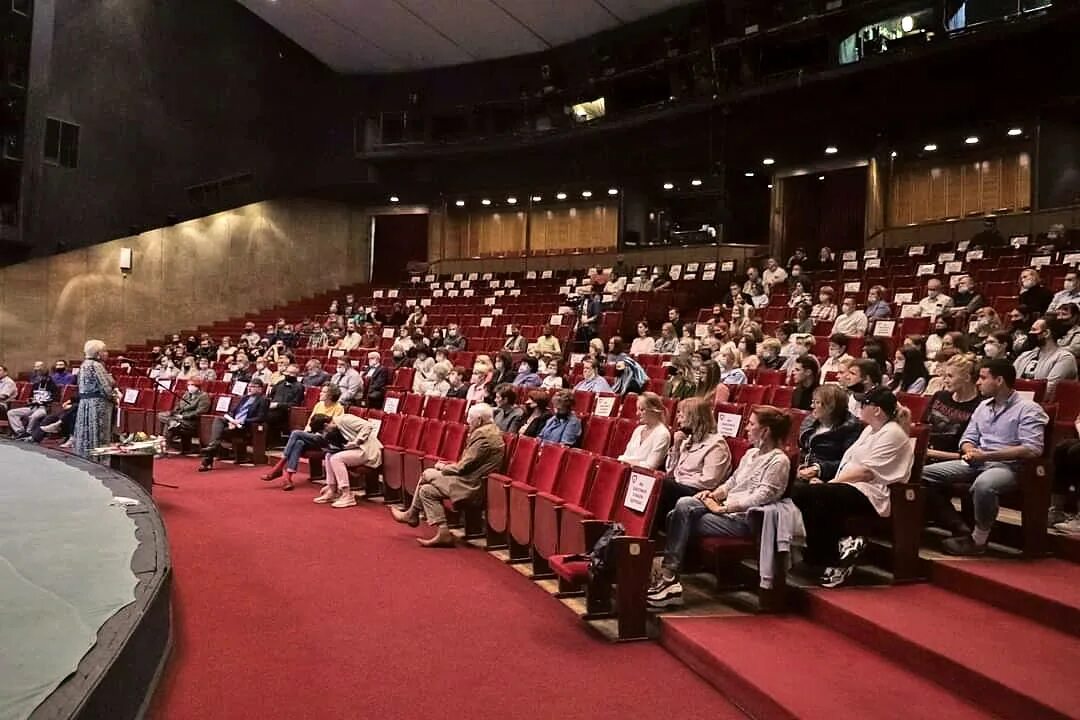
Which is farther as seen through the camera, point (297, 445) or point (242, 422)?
point (242, 422)

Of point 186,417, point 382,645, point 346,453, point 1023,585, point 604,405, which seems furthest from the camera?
point 186,417

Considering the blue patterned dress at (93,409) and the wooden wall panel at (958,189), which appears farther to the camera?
the wooden wall panel at (958,189)

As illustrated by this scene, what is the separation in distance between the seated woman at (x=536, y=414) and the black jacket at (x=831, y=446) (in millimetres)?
2101

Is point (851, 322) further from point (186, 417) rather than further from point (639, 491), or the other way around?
point (186, 417)

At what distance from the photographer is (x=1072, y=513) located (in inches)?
168

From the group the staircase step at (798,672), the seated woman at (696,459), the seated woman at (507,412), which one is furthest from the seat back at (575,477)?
the seated woman at (507,412)

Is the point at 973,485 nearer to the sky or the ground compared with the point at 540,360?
nearer to the ground

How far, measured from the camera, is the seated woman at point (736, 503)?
3719mm

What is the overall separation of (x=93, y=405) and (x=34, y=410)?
4.96 m

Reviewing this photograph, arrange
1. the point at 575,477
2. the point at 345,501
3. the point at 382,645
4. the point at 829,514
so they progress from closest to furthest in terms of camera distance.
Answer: the point at 382,645 → the point at 829,514 → the point at 575,477 → the point at 345,501

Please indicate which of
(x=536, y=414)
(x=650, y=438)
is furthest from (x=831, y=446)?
(x=536, y=414)

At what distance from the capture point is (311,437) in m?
7.54

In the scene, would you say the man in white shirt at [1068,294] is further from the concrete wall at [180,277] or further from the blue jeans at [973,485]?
the concrete wall at [180,277]

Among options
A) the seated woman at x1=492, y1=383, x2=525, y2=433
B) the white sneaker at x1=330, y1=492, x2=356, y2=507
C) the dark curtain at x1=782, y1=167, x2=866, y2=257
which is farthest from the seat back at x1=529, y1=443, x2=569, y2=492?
the dark curtain at x1=782, y1=167, x2=866, y2=257
